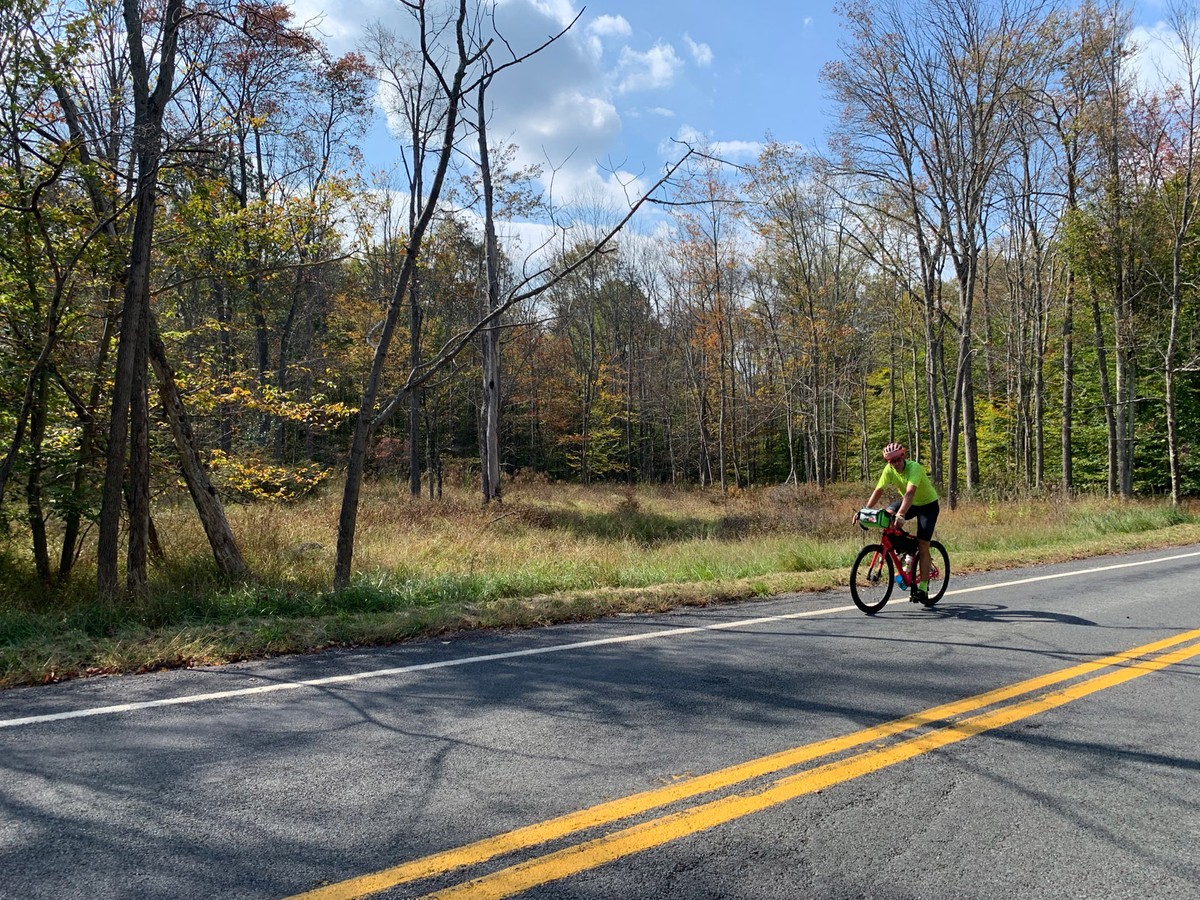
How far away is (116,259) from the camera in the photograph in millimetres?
7984

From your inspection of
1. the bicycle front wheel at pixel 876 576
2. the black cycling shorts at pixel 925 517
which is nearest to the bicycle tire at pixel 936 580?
the black cycling shorts at pixel 925 517

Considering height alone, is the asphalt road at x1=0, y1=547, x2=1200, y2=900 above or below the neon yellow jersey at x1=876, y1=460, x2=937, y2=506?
below

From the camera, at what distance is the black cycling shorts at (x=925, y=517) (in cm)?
771

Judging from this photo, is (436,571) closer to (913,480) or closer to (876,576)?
(876,576)

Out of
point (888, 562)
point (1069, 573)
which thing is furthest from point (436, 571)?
point (1069, 573)

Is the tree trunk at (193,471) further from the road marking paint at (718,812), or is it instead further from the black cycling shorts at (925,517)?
the black cycling shorts at (925,517)

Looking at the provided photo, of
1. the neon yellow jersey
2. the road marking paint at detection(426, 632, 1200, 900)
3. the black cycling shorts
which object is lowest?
the road marking paint at detection(426, 632, 1200, 900)

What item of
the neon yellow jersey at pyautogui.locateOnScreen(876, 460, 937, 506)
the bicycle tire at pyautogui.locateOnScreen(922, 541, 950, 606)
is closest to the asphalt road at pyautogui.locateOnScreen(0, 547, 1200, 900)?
the bicycle tire at pyautogui.locateOnScreen(922, 541, 950, 606)

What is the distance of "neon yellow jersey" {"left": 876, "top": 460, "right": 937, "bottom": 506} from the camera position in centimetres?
770

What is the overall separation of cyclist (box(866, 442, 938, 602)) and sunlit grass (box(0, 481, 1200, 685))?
1551mm

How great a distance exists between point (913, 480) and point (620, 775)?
18.5 feet

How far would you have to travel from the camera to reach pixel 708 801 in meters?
3.10

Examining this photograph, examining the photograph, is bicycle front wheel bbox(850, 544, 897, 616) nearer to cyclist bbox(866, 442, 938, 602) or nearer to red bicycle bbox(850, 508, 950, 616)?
red bicycle bbox(850, 508, 950, 616)

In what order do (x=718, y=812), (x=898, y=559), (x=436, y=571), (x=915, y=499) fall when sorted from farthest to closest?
(x=436, y=571) → (x=915, y=499) → (x=898, y=559) → (x=718, y=812)
